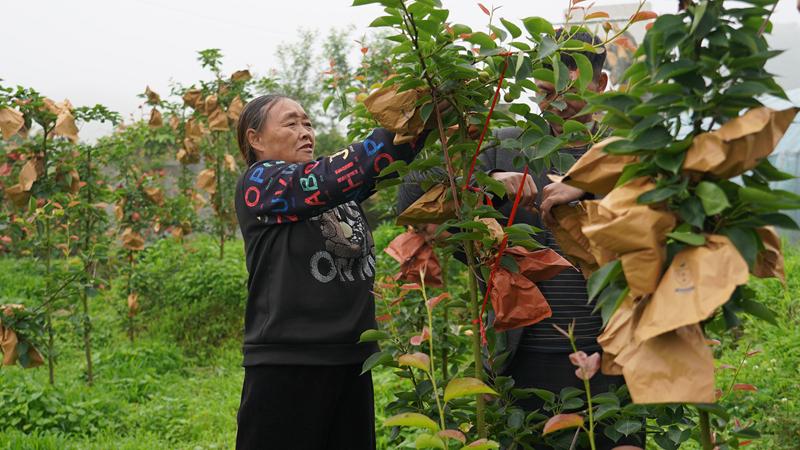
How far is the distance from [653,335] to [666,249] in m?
0.12

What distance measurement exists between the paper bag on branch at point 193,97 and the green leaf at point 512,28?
18.3ft

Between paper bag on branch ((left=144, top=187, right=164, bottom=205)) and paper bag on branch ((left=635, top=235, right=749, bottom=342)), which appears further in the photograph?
paper bag on branch ((left=144, top=187, right=164, bottom=205))

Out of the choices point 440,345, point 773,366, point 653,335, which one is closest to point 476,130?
point 653,335

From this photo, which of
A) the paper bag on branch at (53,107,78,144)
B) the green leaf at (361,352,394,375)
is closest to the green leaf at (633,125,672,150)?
the green leaf at (361,352,394,375)

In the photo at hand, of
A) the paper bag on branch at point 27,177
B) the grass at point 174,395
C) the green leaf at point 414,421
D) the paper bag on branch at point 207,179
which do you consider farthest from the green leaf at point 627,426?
the paper bag on branch at point 207,179

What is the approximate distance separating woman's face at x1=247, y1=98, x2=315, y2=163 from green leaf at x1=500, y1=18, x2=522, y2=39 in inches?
36.5

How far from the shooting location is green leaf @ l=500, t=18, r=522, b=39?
148cm

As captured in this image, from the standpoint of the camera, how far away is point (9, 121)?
4027 millimetres

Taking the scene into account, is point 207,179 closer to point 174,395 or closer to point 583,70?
point 174,395

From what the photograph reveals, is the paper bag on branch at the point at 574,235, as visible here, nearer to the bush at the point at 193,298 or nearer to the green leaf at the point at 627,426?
the green leaf at the point at 627,426

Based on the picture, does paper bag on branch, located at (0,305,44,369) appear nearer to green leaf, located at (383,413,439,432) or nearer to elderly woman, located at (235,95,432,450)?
elderly woman, located at (235,95,432,450)

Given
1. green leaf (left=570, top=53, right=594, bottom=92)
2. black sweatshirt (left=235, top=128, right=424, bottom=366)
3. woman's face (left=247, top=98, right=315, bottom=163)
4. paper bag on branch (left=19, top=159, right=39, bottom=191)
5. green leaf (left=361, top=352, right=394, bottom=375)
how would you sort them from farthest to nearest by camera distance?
paper bag on branch (left=19, top=159, right=39, bottom=191) < woman's face (left=247, top=98, right=315, bottom=163) < black sweatshirt (left=235, top=128, right=424, bottom=366) < green leaf (left=361, top=352, right=394, bottom=375) < green leaf (left=570, top=53, right=594, bottom=92)

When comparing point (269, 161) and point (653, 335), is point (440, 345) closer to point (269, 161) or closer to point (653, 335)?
point (269, 161)

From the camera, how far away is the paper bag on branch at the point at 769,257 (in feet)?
3.53
